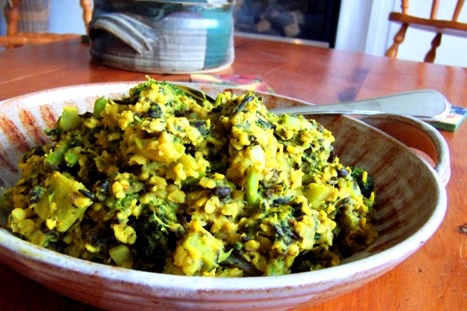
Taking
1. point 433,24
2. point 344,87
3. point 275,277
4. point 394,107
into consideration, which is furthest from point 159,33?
point 433,24

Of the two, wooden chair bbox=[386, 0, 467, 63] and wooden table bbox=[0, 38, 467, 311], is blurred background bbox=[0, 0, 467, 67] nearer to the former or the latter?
wooden chair bbox=[386, 0, 467, 63]

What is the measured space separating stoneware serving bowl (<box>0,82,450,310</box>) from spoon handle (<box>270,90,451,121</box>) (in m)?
0.02

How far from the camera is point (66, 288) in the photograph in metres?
0.40

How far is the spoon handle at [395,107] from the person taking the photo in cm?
84

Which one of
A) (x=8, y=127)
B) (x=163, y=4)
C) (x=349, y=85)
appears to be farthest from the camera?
(x=349, y=85)

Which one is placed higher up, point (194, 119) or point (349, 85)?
point (194, 119)

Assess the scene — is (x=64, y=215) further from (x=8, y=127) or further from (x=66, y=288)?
(x=8, y=127)

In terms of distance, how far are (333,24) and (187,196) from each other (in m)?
3.30

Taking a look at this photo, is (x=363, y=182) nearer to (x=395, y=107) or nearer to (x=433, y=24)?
(x=395, y=107)

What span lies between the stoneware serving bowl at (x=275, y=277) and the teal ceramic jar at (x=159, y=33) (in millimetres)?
555

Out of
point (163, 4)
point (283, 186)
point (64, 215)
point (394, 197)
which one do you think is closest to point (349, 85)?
point (163, 4)

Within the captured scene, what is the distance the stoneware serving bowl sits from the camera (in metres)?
0.37

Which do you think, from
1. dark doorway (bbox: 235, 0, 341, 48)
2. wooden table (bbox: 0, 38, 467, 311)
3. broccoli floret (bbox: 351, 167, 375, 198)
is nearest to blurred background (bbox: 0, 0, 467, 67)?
dark doorway (bbox: 235, 0, 341, 48)

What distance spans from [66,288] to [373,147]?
50 centimetres
